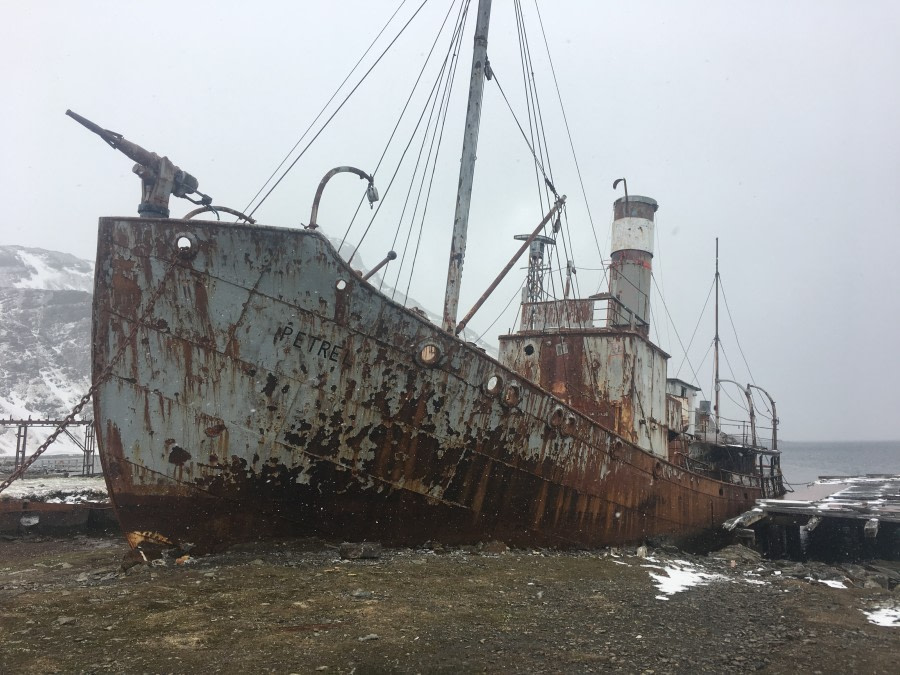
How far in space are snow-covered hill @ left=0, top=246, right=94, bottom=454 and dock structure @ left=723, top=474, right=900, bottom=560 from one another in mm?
54659

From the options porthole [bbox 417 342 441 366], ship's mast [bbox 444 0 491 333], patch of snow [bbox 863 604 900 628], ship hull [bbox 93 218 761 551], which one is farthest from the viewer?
ship's mast [bbox 444 0 491 333]

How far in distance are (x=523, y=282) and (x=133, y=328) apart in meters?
13.9

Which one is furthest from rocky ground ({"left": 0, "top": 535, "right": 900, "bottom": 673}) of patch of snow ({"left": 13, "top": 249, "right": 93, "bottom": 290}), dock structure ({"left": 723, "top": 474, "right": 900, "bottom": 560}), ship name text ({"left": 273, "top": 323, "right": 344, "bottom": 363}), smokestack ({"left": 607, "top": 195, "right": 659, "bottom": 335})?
patch of snow ({"left": 13, "top": 249, "right": 93, "bottom": 290})

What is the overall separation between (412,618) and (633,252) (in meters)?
12.1

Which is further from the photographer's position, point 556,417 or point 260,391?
point 556,417

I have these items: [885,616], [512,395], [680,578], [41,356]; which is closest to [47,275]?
[41,356]

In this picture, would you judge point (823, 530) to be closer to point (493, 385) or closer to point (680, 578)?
point (680, 578)

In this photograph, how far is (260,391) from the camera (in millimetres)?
7082

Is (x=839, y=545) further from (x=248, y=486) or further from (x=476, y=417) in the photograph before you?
(x=248, y=486)

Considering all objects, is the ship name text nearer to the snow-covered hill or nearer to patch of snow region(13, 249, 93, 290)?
the snow-covered hill

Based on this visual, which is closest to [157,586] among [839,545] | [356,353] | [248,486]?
[248,486]

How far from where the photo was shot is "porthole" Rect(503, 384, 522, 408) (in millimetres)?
8328

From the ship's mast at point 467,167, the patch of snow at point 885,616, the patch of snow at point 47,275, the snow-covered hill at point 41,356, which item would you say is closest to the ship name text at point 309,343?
the ship's mast at point 467,167

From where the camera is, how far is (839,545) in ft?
50.7
